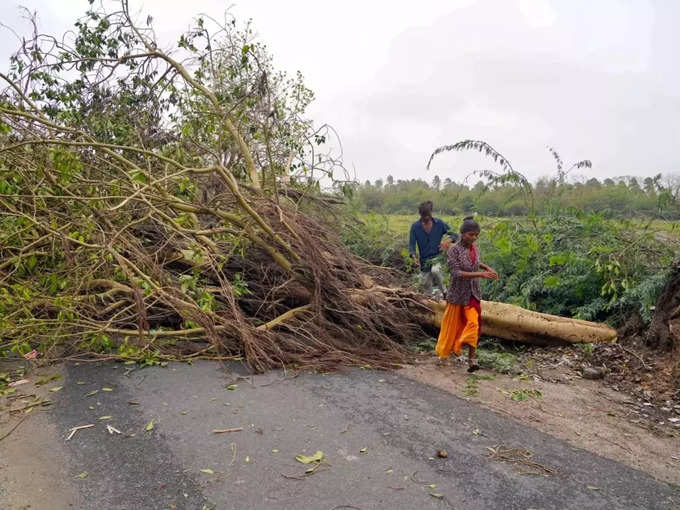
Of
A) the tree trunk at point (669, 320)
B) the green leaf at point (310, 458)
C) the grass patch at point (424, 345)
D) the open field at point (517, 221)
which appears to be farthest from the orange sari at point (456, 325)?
the open field at point (517, 221)

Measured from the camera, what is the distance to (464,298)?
5.16 metres

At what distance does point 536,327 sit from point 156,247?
4536 millimetres

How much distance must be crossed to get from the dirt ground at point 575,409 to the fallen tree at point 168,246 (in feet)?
2.68

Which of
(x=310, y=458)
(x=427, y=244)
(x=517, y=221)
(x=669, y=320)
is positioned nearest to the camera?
(x=310, y=458)

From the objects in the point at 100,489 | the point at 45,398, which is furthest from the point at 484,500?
the point at 45,398

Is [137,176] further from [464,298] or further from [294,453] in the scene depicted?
[464,298]

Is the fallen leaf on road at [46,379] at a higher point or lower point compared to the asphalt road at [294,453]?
lower

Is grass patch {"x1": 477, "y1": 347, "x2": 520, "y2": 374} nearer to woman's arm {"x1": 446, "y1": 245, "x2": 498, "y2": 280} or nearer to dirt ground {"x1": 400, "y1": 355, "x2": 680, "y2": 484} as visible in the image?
dirt ground {"x1": 400, "y1": 355, "x2": 680, "y2": 484}

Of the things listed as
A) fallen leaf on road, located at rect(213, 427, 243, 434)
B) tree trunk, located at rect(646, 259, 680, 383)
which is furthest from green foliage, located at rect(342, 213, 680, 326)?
fallen leaf on road, located at rect(213, 427, 243, 434)

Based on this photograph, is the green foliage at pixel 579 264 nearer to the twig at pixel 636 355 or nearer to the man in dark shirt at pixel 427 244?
the twig at pixel 636 355

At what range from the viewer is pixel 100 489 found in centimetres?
277

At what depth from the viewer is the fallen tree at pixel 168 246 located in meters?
4.83

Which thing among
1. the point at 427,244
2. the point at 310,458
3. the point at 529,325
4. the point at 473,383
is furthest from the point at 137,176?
the point at 529,325

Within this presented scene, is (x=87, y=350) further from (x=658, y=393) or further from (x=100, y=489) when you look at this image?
(x=658, y=393)
